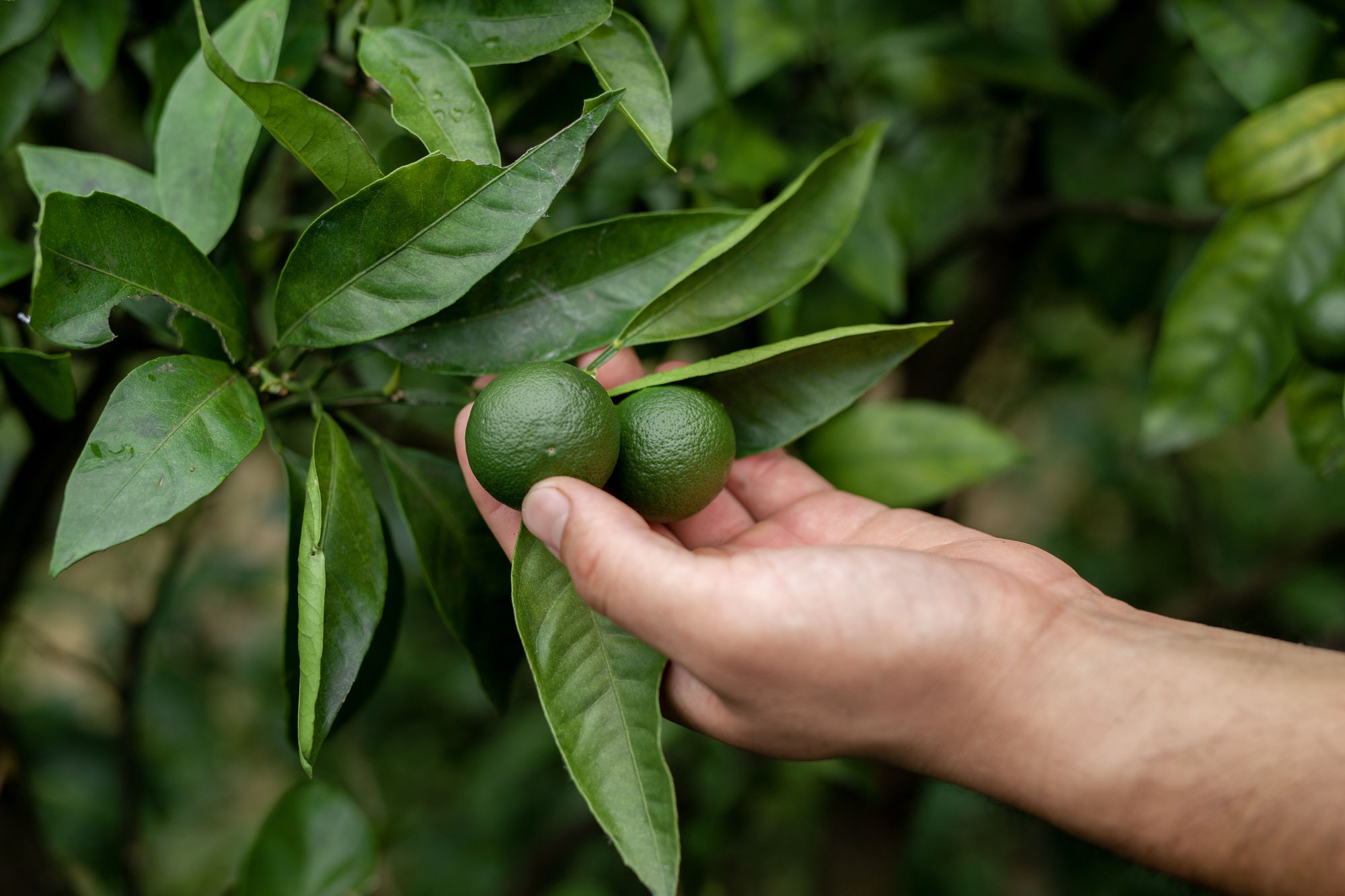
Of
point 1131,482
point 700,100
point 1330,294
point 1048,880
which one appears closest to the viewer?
point 1330,294

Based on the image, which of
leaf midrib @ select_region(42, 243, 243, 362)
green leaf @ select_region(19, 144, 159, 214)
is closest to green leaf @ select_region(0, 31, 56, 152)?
green leaf @ select_region(19, 144, 159, 214)

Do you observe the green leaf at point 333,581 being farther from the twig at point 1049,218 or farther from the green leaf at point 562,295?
the twig at point 1049,218

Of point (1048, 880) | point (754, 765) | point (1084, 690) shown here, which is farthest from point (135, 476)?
point (1048, 880)

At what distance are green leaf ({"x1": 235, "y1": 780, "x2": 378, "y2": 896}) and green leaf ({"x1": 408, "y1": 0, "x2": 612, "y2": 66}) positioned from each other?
1.07 metres

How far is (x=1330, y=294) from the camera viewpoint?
114 centimetres

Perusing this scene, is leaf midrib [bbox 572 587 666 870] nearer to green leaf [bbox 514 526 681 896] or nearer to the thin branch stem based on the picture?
green leaf [bbox 514 526 681 896]

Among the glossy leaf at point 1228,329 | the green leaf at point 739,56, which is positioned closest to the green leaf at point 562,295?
the green leaf at point 739,56

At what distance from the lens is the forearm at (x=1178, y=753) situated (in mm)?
867

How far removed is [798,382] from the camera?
107 centimetres

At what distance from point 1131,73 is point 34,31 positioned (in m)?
1.89

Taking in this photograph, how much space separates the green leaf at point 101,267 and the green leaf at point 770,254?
451 millimetres

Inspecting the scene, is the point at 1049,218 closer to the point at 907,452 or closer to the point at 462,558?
the point at 907,452

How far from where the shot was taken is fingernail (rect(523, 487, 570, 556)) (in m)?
0.88

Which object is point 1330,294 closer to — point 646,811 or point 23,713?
point 646,811
